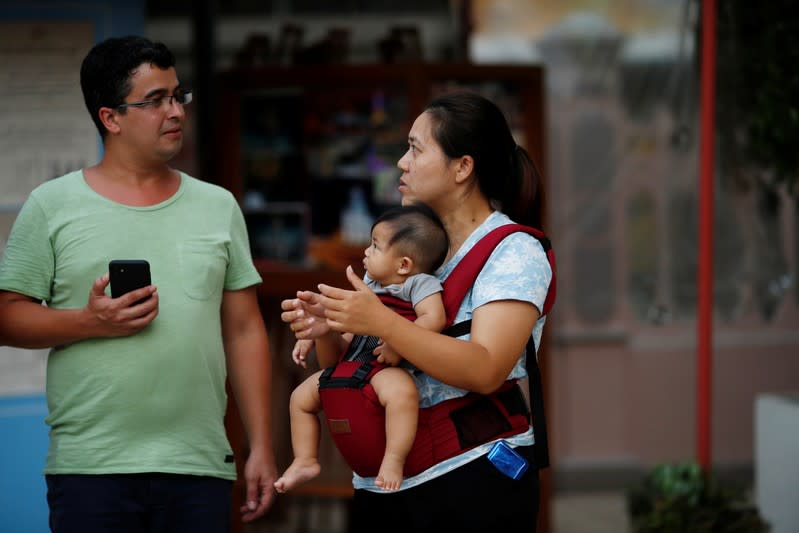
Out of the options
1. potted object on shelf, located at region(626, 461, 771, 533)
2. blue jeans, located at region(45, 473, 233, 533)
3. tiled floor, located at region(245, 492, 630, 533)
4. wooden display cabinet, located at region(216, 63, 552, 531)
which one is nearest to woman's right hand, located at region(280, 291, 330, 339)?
blue jeans, located at region(45, 473, 233, 533)

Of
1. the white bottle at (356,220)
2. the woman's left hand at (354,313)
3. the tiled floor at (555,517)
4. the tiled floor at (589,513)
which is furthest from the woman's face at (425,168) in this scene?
the tiled floor at (589,513)

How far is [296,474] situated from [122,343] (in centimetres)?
58

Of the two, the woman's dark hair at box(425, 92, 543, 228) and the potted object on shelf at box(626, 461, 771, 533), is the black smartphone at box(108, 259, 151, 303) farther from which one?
the potted object on shelf at box(626, 461, 771, 533)

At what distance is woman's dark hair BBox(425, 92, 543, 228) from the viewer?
2.44 metres

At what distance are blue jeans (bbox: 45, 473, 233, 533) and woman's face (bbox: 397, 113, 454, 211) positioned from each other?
951 mm

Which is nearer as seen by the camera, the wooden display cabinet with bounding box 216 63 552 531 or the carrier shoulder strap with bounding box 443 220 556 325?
the carrier shoulder strap with bounding box 443 220 556 325

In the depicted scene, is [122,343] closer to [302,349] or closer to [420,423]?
[302,349]

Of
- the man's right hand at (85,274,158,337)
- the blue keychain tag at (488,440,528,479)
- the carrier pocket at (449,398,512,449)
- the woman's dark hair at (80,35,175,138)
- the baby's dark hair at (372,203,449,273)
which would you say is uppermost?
the woman's dark hair at (80,35,175,138)

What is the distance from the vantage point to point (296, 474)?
8.24ft

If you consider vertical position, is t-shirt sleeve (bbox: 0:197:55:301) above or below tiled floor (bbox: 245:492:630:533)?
above

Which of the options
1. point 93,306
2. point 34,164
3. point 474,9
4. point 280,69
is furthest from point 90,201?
point 474,9

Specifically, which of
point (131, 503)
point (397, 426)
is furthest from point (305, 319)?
point (131, 503)

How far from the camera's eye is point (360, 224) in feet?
19.1

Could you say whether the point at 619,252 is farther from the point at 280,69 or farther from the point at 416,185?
the point at 416,185
